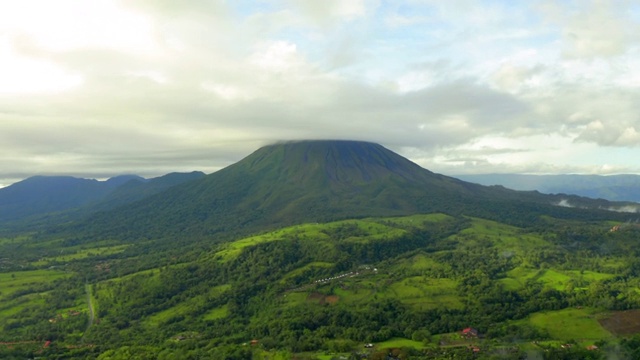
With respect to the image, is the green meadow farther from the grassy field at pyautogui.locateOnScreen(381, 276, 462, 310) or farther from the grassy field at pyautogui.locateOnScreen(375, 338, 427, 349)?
the grassy field at pyautogui.locateOnScreen(375, 338, 427, 349)

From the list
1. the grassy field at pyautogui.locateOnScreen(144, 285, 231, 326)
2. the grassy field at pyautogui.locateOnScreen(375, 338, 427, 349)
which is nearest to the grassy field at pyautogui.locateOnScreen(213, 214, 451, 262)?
the grassy field at pyautogui.locateOnScreen(144, 285, 231, 326)

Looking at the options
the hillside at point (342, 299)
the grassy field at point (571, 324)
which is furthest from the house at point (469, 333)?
the grassy field at point (571, 324)

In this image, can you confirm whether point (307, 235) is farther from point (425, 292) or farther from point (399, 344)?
point (399, 344)

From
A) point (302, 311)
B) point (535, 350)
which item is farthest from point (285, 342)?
point (535, 350)

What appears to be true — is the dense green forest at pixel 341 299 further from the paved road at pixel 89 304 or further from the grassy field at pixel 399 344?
the grassy field at pixel 399 344

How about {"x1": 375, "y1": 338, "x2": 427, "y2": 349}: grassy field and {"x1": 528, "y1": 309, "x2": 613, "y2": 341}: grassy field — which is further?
{"x1": 528, "y1": 309, "x2": 613, "y2": 341}: grassy field

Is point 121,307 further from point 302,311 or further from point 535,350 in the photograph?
point 535,350
